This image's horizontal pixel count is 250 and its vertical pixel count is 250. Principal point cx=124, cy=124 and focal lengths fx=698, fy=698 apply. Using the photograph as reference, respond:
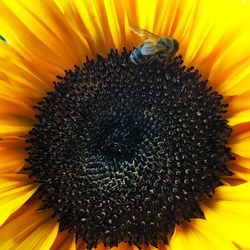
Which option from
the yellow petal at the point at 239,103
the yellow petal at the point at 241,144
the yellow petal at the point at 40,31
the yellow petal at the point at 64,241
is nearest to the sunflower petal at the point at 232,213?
the yellow petal at the point at 241,144

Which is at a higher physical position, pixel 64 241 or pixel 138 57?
pixel 138 57

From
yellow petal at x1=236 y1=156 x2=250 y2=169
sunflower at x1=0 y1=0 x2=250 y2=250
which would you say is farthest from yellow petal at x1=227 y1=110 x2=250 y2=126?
yellow petal at x1=236 y1=156 x2=250 y2=169

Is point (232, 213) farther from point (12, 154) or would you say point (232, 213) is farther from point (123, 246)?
point (12, 154)

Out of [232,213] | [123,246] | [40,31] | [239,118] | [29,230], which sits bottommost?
[29,230]

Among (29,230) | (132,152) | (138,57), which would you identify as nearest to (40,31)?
(138,57)

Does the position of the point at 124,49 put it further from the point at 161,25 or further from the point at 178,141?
the point at 178,141

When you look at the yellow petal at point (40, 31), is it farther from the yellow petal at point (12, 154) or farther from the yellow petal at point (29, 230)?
the yellow petal at point (29, 230)

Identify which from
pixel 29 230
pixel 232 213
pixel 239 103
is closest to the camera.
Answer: pixel 232 213
